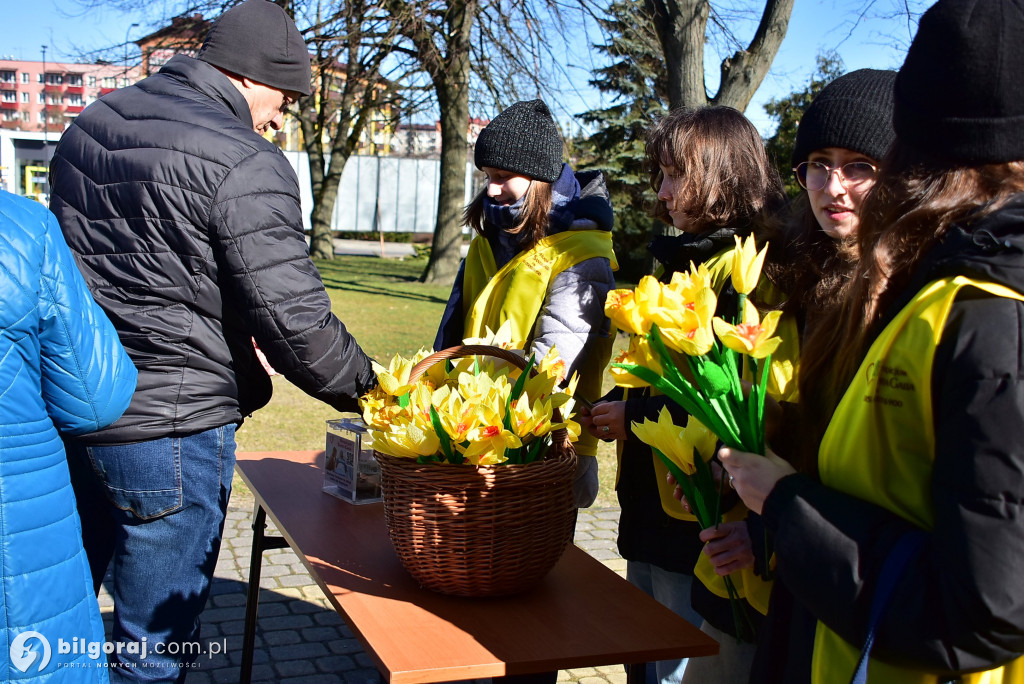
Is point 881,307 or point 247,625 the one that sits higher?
point 881,307

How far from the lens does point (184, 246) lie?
206 cm

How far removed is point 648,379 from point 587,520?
369cm

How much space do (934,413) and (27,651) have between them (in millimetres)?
1645

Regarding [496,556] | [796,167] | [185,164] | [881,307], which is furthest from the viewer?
[185,164]

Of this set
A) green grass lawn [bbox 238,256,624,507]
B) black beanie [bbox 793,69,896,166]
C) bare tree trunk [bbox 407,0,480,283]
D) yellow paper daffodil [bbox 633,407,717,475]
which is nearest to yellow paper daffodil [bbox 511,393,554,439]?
yellow paper daffodil [bbox 633,407,717,475]

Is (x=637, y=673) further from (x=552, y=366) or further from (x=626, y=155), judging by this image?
(x=626, y=155)

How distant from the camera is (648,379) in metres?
1.40

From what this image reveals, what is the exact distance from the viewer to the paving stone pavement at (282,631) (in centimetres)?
315

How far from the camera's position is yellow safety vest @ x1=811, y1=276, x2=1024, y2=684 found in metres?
1.07

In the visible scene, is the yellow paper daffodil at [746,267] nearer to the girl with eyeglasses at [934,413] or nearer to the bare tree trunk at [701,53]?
the girl with eyeglasses at [934,413]

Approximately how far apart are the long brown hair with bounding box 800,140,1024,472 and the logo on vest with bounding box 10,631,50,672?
1483 mm

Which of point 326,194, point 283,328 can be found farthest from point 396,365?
point 326,194

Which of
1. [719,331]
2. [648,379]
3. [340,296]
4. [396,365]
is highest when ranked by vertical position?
[719,331]

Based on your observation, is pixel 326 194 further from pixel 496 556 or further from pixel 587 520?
pixel 496 556
